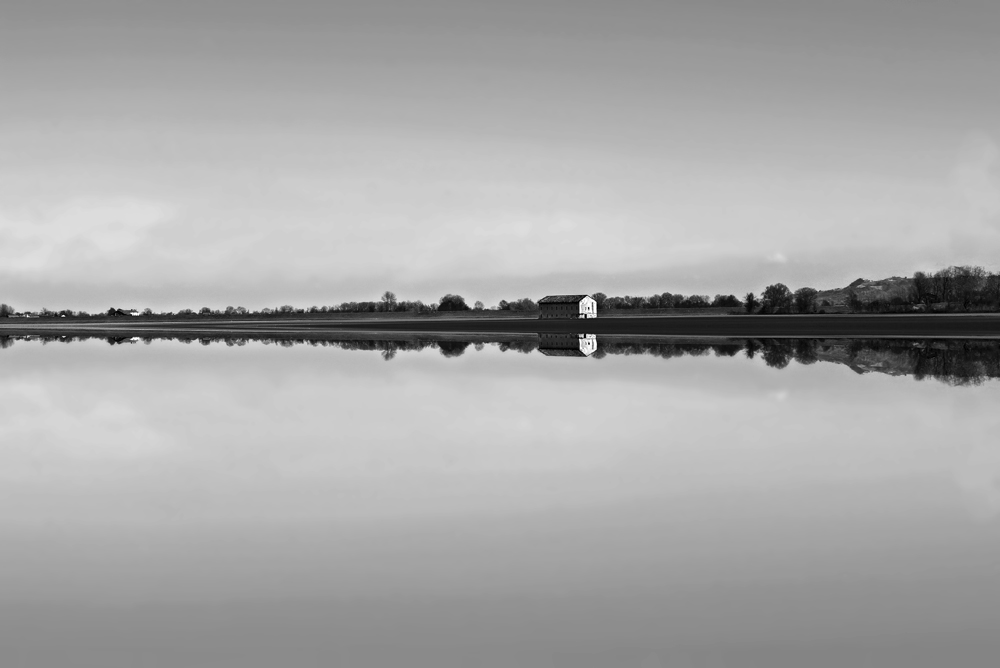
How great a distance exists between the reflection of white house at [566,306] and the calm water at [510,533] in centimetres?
12651

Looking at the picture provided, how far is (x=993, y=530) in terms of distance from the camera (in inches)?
371

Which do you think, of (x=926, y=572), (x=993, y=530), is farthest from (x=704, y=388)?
(x=926, y=572)

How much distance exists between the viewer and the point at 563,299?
14962 centimetres

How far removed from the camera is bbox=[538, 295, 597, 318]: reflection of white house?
148m

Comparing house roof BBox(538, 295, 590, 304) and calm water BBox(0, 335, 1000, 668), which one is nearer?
calm water BBox(0, 335, 1000, 668)

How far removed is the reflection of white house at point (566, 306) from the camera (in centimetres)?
14775

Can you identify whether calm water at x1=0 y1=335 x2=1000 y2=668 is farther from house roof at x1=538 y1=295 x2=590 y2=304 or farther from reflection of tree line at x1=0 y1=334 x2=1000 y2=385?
house roof at x1=538 y1=295 x2=590 y2=304

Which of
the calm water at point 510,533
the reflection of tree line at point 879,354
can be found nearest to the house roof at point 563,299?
the reflection of tree line at point 879,354

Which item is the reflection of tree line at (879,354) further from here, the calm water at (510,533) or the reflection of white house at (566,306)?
the reflection of white house at (566,306)

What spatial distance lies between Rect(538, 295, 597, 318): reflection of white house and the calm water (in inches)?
4981

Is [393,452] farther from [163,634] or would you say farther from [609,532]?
[163,634]

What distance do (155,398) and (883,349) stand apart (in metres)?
34.8

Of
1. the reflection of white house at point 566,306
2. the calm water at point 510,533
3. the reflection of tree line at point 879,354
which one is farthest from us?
the reflection of white house at point 566,306

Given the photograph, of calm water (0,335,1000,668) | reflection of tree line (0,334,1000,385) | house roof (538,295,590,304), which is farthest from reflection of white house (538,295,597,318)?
calm water (0,335,1000,668)
